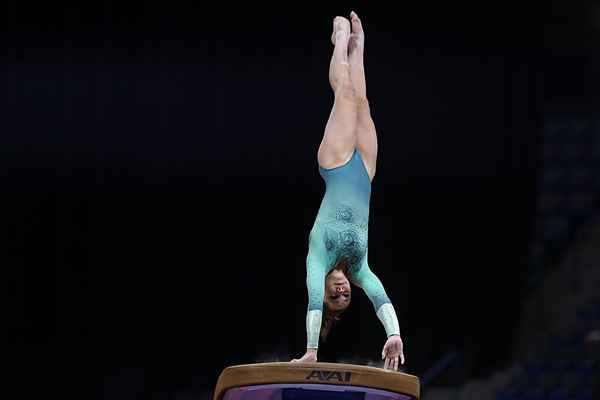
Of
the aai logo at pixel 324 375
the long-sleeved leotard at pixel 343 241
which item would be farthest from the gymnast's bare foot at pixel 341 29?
the aai logo at pixel 324 375

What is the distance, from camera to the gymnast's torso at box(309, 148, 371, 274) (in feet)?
20.5

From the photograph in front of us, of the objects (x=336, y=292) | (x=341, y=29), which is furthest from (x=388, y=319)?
(x=341, y=29)

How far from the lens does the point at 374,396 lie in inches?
241

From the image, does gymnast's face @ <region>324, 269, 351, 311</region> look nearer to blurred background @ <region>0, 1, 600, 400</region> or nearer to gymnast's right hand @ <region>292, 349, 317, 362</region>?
gymnast's right hand @ <region>292, 349, 317, 362</region>

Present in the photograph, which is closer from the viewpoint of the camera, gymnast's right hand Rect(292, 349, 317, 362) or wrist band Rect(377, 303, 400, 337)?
gymnast's right hand Rect(292, 349, 317, 362)

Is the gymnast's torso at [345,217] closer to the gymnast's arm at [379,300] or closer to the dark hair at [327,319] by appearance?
the gymnast's arm at [379,300]

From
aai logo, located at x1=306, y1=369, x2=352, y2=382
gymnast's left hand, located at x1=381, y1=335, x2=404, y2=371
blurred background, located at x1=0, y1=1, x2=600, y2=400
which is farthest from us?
blurred background, located at x1=0, y1=1, x2=600, y2=400

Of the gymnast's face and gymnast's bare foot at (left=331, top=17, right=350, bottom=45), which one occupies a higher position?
gymnast's bare foot at (left=331, top=17, right=350, bottom=45)

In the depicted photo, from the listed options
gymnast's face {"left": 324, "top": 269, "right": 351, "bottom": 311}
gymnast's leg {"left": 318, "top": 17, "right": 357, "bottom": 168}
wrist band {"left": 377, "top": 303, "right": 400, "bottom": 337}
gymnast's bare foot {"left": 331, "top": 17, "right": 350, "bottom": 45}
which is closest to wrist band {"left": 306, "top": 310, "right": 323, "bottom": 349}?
gymnast's face {"left": 324, "top": 269, "right": 351, "bottom": 311}

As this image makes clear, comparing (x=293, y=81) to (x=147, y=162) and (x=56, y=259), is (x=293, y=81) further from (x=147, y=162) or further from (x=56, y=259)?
(x=56, y=259)

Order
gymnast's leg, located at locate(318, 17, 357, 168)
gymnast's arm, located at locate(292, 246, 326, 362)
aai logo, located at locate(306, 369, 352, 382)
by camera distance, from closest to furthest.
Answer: aai logo, located at locate(306, 369, 352, 382)
gymnast's arm, located at locate(292, 246, 326, 362)
gymnast's leg, located at locate(318, 17, 357, 168)

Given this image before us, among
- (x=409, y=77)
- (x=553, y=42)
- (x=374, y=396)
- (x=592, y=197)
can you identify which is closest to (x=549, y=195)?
(x=592, y=197)

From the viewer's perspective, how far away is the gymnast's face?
6.29 metres

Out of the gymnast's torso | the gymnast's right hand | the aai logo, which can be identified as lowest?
the aai logo
